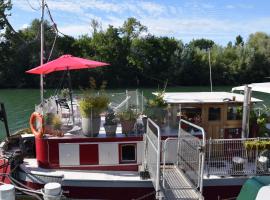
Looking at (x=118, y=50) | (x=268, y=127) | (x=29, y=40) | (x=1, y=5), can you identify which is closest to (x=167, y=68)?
(x=118, y=50)

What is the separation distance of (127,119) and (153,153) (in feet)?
6.54

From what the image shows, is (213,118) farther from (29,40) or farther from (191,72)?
(29,40)

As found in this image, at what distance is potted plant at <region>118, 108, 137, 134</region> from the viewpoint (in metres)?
12.0

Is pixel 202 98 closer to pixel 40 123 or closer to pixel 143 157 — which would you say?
pixel 143 157

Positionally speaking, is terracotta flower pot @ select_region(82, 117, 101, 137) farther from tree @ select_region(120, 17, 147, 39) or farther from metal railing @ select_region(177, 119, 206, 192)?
tree @ select_region(120, 17, 147, 39)

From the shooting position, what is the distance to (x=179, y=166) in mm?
11531

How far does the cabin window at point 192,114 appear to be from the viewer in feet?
40.7

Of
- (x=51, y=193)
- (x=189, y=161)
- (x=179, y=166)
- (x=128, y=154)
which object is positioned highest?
(x=51, y=193)

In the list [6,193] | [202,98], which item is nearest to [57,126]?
[202,98]

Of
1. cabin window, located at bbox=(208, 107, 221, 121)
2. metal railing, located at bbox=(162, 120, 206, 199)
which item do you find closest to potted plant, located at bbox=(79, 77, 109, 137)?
metal railing, located at bbox=(162, 120, 206, 199)

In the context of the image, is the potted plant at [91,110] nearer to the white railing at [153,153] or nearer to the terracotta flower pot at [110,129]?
the terracotta flower pot at [110,129]

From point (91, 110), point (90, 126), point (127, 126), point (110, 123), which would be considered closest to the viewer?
point (91, 110)

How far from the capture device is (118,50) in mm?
63750

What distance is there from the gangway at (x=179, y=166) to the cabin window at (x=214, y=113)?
41.0 inches
